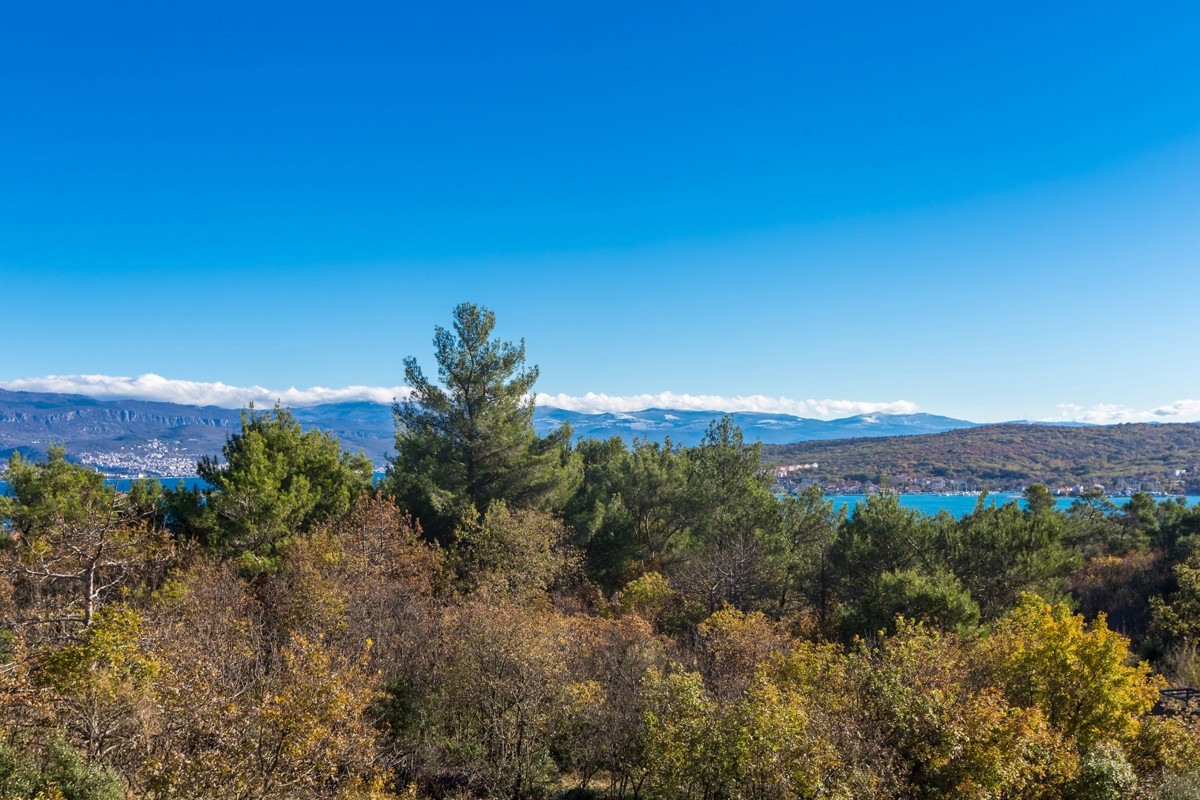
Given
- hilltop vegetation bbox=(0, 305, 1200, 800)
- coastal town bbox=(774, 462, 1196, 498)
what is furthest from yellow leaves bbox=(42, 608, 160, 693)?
coastal town bbox=(774, 462, 1196, 498)

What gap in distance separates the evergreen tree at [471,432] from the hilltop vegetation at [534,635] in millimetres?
165

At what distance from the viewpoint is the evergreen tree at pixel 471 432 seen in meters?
31.8

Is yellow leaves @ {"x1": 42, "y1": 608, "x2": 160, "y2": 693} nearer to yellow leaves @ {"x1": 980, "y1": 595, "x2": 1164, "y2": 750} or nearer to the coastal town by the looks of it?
yellow leaves @ {"x1": 980, "y1": 595, "x2": 1164, "y2": 750}

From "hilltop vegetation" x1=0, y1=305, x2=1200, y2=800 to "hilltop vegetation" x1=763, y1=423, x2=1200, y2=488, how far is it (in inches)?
5114

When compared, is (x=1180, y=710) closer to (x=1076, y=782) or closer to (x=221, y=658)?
(x=1076, y=782)

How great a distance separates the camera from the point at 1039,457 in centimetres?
16838

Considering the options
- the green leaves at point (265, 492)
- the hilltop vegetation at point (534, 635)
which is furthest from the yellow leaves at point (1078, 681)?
the green leaves at point (265, 492)

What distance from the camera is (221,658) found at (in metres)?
14.1

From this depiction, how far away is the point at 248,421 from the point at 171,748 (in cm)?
2272

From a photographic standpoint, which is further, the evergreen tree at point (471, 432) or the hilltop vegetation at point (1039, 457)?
the hilltop vegetation at point (1039, 457)

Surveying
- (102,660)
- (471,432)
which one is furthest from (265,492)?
(102,660)

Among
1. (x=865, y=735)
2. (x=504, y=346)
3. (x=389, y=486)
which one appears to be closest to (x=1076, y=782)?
(x=865, y=735)

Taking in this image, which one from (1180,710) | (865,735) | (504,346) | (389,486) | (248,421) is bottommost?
(1180,710)

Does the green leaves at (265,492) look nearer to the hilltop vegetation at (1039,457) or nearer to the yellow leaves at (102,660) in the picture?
the yellow leaves at (102,660)
